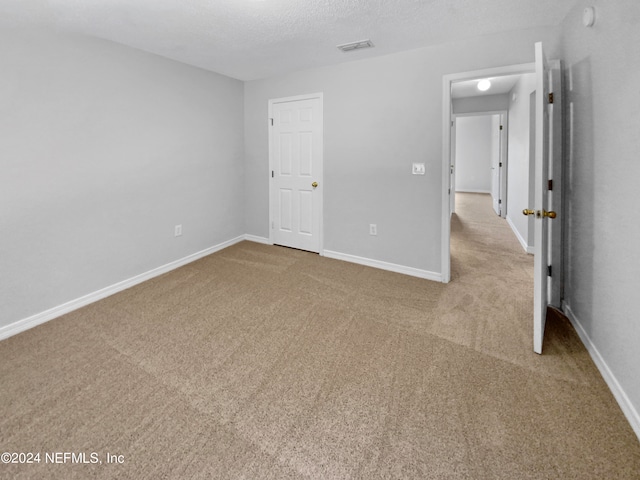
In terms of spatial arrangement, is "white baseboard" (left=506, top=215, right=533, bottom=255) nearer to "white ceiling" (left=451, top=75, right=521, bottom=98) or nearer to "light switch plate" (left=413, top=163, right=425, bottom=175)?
"light switch plate" (left=413, top=163, right=425, bottom=175)

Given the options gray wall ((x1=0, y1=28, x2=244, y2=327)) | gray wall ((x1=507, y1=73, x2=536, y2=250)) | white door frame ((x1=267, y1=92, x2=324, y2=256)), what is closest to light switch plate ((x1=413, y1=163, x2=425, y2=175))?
white door frame ((x1=267, y1=92, x2=324, y2=256))

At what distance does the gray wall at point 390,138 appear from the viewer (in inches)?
121

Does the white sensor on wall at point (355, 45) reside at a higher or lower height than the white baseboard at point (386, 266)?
higher

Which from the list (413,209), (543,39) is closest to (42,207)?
(413,209)

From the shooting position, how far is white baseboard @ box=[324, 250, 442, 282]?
11.2 ft

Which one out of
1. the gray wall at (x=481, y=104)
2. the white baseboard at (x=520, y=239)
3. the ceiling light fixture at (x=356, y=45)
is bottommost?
the white baseboard at (x=520, y=239)

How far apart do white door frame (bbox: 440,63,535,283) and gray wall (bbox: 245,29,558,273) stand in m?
0.05

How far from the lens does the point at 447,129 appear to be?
315 cm

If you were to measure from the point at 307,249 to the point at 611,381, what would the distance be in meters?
3.21

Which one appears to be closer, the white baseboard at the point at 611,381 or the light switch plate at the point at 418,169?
the white baseboard at the point at 611,381

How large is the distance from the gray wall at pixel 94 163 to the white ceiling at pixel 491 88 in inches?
159

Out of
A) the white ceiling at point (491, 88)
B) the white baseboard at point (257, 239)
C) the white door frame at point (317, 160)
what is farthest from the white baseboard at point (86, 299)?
the white ceiling at point (491, 88)

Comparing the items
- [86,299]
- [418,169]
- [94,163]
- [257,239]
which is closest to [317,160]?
[418,169]

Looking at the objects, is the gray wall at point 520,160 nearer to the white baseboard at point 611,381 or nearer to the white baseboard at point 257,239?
the white baseboard at point 611,381
